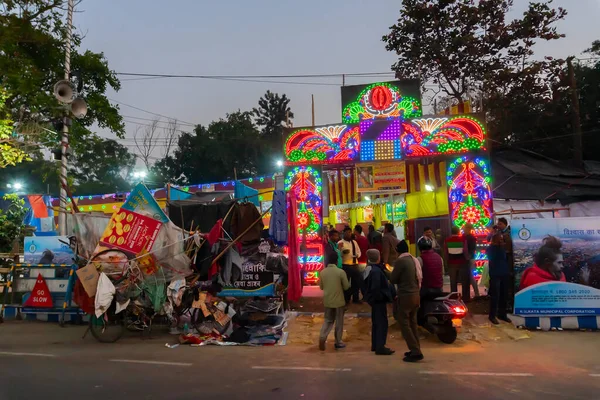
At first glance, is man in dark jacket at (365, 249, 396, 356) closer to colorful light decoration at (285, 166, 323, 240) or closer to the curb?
the curb

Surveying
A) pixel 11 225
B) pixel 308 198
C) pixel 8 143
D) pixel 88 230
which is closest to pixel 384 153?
Answer: pixel 308 198

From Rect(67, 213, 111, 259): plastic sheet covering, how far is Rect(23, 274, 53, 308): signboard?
233cm

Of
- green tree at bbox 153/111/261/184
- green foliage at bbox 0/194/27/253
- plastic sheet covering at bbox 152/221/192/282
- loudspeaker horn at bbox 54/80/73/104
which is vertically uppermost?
green tree at bbox 153/111/261/184

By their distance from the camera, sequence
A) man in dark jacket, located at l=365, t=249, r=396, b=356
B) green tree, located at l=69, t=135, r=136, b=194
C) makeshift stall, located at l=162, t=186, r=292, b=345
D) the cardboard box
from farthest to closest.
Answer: green tree, located at l=69, t=135, r=136, b=194 < makeshift stall, located at l=162, t=186, r=292, b=345 < the cardboard box < man in dark jacket, located at l=365, t=249, r=396, b=356

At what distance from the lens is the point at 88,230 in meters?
10.1

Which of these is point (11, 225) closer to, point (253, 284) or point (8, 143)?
point (8, 143)

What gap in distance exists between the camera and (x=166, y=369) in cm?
709

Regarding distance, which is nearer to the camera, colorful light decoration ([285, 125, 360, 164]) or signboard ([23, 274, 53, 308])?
signboard ([23, 274, 53, 308])

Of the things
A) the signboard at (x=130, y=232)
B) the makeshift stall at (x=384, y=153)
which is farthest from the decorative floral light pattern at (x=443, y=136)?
the signboard at (x=130, y=232)

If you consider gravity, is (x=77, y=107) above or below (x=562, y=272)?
above

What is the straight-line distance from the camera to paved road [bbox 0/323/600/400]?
5770mm

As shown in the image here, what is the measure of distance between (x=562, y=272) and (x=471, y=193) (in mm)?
4951

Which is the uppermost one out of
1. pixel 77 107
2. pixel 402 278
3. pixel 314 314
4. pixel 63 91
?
pixel 63 91

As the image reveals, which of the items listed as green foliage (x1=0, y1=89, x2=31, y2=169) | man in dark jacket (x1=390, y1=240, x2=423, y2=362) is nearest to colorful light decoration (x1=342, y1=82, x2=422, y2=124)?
man in dark jacket (x1=390, y1=240, x2=423, y2=362)
